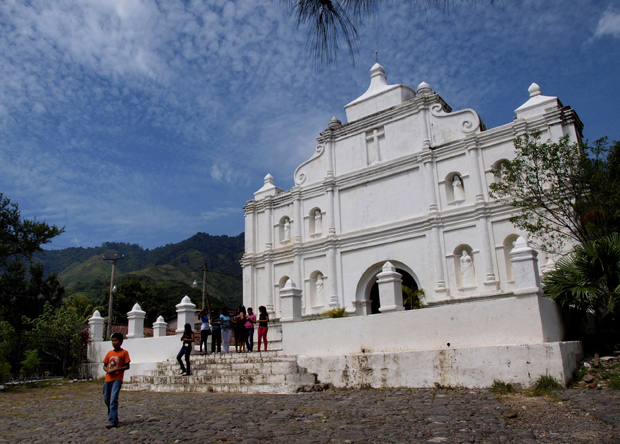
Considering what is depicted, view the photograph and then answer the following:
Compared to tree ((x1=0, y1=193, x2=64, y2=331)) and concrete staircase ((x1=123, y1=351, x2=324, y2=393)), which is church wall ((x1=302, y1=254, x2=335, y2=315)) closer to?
concrete staircase ((x1=123, y1=351, x2=324, y2=393))

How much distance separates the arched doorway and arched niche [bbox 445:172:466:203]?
10.7 ft

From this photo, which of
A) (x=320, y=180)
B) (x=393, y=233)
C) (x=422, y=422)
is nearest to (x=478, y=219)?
(x=393, y=233)

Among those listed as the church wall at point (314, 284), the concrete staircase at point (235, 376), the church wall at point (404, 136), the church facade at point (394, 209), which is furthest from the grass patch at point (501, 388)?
the church wall at point (404, 136)

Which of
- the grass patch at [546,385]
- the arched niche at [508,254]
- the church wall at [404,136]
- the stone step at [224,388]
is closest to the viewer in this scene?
the grass patch at [546,385]

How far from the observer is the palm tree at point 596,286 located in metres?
9.46

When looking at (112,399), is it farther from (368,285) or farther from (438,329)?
(368,285)

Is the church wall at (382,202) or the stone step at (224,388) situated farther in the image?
the church wall at (382,202)

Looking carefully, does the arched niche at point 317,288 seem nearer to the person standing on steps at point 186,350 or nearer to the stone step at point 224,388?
the person standing on steps at point 186,350

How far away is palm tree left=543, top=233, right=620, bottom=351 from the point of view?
946 centimetres

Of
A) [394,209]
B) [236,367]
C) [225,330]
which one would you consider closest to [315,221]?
[394,209]

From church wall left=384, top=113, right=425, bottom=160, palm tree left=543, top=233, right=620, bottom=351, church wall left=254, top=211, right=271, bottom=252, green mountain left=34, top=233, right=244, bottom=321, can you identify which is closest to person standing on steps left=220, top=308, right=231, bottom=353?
church wall left=254, top=211, right=271, bottom=252

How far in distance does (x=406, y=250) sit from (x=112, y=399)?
12.7m

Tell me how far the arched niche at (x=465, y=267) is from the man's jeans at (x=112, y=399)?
12144 mm

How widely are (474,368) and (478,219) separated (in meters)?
8.38
